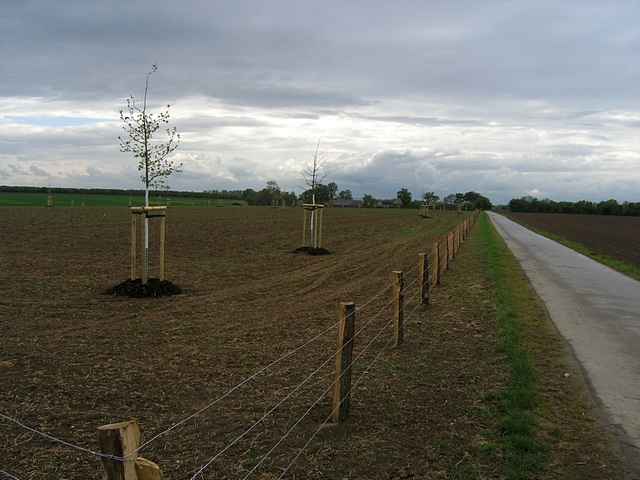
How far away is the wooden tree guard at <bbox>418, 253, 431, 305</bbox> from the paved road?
237 centimetres

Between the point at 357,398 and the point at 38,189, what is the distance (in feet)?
394

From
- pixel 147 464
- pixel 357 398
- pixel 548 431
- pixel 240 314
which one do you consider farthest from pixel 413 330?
pixel 147 464

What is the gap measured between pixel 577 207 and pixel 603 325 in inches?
6461

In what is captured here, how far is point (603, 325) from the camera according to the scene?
10.9m

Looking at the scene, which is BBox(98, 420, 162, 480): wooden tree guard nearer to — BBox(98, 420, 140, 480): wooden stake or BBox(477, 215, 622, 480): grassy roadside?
BBox(98, 420, 140, 480): wooden stake

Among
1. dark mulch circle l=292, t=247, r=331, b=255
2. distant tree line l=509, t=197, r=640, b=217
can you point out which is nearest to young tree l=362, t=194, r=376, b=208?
distant tree line l=509, t=197, r=640, b=217

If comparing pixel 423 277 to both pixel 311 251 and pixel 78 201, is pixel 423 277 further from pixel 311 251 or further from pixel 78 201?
pixel 78 201

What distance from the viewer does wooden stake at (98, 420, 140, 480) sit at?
2.66 m

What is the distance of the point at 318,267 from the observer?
61.6ft

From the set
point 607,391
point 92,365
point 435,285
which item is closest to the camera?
point 607,391

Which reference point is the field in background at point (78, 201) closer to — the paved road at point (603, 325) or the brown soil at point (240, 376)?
the paved road at point (603, 325)

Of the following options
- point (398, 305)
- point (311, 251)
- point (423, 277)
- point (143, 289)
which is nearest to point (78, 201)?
point (311, 251)

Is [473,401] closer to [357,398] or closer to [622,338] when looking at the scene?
[357,398]

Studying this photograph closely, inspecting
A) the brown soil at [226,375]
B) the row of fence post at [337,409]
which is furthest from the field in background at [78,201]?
the row of fence post at [337,409]
